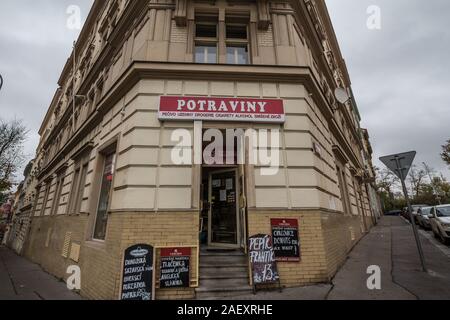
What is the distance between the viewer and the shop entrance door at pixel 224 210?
6926 millimetres

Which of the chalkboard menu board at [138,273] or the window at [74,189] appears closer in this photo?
the chalkboard menu board at [138,273]

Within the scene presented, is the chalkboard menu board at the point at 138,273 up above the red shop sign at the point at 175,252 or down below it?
below

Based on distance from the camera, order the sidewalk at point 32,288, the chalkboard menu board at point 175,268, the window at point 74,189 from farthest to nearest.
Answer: the window at point 74,189 < the sidewalk at point 32,288 < the chalkboard menu board at point 175,268

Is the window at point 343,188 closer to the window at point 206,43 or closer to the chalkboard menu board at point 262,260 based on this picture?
the chalkboard menu board at point 262,260

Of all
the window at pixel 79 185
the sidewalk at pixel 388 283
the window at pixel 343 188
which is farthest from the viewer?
the window at pixel 343 188

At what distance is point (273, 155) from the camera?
6.05 metres

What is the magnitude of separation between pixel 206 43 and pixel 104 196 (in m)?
5.90

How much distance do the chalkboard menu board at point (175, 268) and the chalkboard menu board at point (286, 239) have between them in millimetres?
2028

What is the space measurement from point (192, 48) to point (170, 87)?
165cm

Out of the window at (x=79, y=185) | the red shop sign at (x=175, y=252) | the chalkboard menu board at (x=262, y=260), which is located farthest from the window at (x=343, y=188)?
the window at (x=79, y=185)

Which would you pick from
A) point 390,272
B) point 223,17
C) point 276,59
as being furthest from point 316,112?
point 390,272

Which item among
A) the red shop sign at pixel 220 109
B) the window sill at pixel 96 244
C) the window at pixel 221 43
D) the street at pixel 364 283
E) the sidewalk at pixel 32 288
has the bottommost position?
the sidewalk at pixel 32 288

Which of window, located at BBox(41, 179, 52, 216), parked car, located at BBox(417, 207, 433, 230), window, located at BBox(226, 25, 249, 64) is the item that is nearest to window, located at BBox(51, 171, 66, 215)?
window, located at BBox(41, 179, 52, 216)

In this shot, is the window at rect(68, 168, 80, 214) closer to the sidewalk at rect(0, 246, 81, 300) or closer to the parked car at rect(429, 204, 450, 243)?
the sidewalk at rect(0, 246, 81, 300)
